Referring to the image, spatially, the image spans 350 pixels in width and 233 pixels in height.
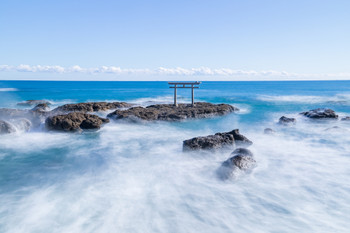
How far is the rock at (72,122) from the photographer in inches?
576

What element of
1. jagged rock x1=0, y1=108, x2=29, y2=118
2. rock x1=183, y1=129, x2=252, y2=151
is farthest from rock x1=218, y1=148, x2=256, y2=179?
jagged rock x1=0, y1=108, x2=29, y2=118

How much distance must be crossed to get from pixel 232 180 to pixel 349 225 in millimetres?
3245

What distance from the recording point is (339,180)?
336 inches

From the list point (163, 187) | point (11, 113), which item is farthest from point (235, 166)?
point (11, 113)

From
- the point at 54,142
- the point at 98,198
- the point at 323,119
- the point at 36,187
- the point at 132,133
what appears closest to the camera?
the point at 98,198

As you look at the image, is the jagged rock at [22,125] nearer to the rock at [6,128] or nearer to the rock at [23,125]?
the rock at [23,125]

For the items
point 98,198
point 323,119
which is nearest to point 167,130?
point 98,198

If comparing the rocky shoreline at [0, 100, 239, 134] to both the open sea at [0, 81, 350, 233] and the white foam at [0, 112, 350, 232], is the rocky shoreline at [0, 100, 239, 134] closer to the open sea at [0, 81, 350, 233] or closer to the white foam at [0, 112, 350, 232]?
the open sea at [0, 81, 350, 233]

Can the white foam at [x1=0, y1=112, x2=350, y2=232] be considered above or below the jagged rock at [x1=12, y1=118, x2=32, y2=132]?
below

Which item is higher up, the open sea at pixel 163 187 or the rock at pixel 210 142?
the rock at pixel 210 142

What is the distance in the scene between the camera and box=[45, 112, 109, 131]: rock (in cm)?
1462

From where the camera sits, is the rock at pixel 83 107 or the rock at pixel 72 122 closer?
the rock at pixel 72 122

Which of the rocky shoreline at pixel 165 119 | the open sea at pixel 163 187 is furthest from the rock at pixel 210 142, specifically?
the open sea at pixel 163 187

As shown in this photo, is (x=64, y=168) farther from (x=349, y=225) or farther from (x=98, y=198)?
(x=349, y=225)
